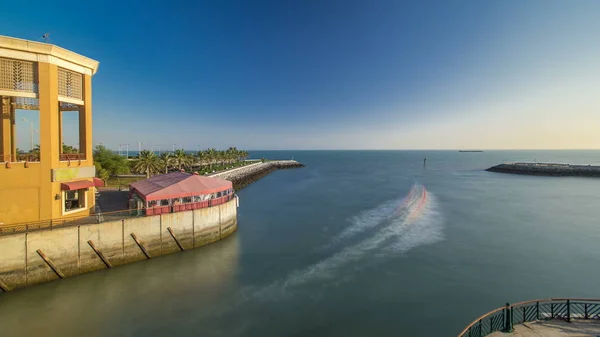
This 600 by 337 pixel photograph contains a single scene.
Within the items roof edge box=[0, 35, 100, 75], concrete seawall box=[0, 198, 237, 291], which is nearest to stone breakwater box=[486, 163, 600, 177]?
concrete seawall box=[0, 198, 237, 291]

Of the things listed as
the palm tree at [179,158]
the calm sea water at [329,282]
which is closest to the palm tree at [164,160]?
the palm tree at [179,158]

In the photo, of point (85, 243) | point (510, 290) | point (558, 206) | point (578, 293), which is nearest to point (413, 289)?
point (510, 290)

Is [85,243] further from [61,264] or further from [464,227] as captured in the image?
[464,227]

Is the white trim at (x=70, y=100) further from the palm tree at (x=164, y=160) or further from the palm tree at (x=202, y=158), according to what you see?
the palm tree at (x=202, y=158)

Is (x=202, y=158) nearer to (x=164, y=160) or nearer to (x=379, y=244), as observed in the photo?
(x=164, y=160)

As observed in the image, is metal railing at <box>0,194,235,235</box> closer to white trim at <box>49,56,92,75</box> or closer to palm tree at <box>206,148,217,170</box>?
white trim at <box>49,56,92,75</box>
